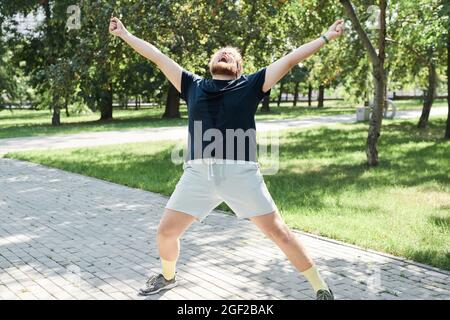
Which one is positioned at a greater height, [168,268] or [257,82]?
[257,82]

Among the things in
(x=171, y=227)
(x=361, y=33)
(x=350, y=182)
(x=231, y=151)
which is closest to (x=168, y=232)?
(x=171, y=227)

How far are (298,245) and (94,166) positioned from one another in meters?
9.73

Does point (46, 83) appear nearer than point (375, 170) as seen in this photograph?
No

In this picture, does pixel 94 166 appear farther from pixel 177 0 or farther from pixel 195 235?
pixel 195 235

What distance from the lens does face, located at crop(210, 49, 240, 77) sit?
4129 millimetres

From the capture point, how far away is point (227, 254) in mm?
5953

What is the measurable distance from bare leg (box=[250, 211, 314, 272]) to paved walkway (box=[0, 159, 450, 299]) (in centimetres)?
55

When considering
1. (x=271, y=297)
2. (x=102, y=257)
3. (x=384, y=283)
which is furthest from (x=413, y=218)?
(x=102, y=257)

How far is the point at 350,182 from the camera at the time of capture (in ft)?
34.4

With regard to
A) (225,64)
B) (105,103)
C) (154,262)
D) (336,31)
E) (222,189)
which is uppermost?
(336,31)

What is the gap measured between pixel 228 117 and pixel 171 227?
0.93 metres

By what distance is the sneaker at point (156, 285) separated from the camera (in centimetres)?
466

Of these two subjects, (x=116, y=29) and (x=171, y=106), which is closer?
(x=116, y=29)

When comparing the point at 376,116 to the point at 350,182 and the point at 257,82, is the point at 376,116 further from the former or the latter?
the point at 257,82
